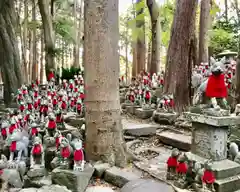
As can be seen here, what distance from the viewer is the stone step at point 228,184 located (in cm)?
384

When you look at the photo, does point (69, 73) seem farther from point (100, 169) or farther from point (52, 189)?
point (52, 189)

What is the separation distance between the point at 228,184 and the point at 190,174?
22.3 inches

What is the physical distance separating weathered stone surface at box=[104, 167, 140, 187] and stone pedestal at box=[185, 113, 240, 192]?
1025mm

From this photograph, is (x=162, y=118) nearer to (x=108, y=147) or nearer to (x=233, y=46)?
(x=108, y=147)

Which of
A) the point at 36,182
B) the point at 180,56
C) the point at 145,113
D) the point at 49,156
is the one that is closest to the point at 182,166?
the point at 36,182

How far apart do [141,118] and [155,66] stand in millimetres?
4182

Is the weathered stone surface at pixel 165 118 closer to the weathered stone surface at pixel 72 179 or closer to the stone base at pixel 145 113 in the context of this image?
the stone base at pixel 145 113

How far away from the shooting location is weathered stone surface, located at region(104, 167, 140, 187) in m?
4.19

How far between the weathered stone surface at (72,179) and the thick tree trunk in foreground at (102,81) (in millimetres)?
701

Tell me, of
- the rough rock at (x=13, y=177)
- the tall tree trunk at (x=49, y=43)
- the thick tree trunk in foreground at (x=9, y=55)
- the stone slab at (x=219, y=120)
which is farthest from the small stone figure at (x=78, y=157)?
the tall tree trunk at (x=49, y=43)

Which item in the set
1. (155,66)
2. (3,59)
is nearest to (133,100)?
(155,66)

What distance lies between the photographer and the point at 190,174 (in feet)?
12.8

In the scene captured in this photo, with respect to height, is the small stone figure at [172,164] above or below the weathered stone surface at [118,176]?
above

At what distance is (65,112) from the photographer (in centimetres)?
739
